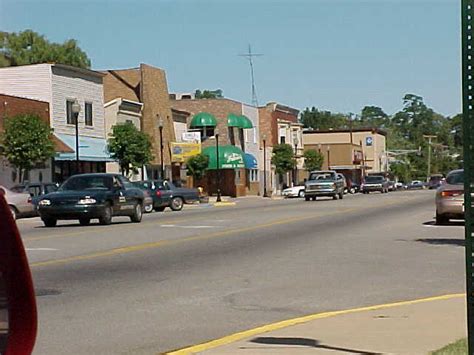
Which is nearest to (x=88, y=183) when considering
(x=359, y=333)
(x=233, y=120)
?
(x=359, y=333)

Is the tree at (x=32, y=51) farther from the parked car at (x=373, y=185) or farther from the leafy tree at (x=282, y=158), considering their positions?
the parked car at (x=373, y=185)

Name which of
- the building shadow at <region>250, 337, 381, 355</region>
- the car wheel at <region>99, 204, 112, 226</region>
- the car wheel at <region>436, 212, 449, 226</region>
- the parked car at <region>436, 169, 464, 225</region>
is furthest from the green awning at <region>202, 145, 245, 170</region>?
the building shadow at <region>250, 337, 381, 355</region>

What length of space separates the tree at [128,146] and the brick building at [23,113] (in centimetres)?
345

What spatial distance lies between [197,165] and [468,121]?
62.0m

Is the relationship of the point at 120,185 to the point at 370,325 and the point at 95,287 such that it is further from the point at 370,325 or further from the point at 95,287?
the point at 370,325

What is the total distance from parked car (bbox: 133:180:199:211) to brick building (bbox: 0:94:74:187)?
20.1 ft

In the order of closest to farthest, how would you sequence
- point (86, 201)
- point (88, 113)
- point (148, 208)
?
1. point (86, 201)
2. point (148, 208)
3. point (88, 113)

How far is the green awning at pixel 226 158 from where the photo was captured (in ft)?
246

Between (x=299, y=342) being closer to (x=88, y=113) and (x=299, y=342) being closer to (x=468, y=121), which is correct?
(x=468, y=121)

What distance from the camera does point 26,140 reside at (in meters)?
43.6

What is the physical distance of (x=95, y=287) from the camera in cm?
1416

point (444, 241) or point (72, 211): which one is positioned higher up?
point (72, 211)

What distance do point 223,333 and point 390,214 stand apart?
27.7 meters

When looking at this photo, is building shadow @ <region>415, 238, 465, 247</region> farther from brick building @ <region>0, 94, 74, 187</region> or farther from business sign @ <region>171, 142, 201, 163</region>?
business sign @ <region>171, 142, 201, 163</region>
